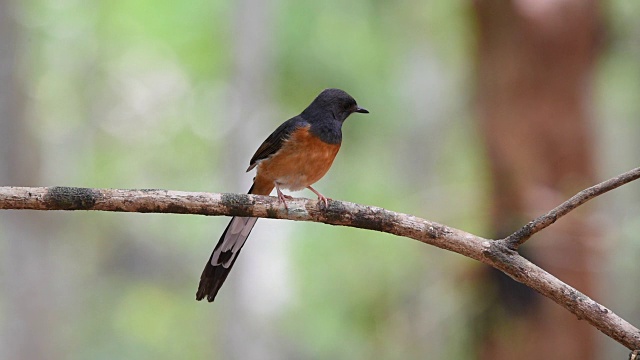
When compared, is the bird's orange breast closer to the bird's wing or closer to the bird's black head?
the bird's wing

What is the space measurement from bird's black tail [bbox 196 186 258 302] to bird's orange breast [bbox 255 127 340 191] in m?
0.47

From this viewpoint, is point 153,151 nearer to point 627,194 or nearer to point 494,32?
point 627,194

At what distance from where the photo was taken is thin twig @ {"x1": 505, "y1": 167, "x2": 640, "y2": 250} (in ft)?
9.34

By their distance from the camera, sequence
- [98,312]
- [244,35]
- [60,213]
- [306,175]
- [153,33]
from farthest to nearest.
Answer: [98,312], [153,33], [244,35], [60,213], [306,175]

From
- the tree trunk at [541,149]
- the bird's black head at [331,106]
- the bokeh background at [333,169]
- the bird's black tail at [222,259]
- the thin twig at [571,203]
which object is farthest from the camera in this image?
the bokeh background at [333,169]

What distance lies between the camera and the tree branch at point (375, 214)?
286cm

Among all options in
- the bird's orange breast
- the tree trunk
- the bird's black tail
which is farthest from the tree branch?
the tree trunk

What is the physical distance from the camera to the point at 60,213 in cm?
1129

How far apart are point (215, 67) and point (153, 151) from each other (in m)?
2.23

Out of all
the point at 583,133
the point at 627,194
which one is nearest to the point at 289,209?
the point at 583,133

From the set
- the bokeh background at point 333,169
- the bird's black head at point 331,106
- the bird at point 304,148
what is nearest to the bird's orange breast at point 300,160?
the bird at point 304,148

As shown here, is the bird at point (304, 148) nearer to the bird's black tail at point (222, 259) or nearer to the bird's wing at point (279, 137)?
the bird's wing at point (279, 137)

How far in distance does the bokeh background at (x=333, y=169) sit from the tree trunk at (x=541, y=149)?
0.6 inches

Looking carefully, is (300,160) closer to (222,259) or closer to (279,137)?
(279,137)
